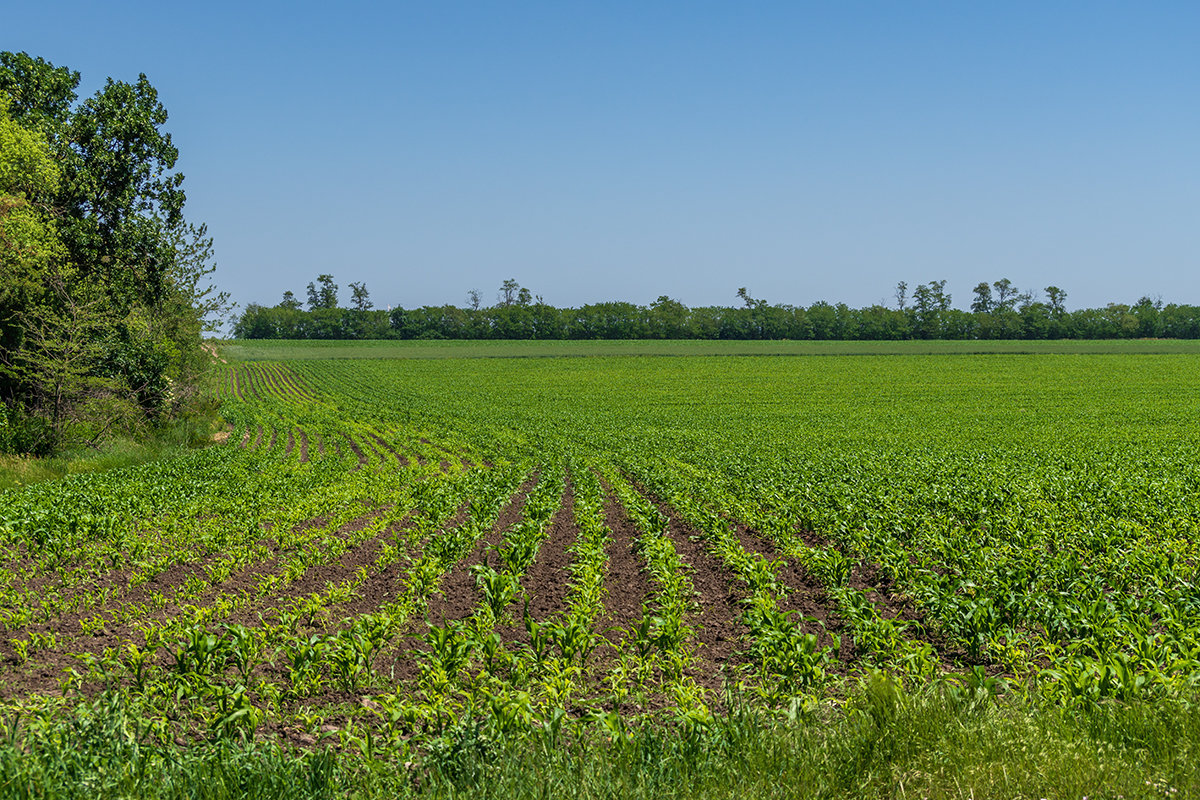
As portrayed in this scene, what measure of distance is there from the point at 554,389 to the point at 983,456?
136ft

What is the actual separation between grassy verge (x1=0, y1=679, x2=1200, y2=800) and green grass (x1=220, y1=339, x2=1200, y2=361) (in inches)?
3944

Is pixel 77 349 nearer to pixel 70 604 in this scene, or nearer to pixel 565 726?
pixel 70 604

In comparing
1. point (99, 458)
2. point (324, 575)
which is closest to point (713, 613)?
point (324, 575)

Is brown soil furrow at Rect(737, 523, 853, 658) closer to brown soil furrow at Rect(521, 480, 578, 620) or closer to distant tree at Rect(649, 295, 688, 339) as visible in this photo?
brown soil furrow at Rect(521, 480, 578, 620)

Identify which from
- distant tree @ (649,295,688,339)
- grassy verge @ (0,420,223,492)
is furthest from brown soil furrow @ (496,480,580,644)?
distant tree @ (649,295,688,339)

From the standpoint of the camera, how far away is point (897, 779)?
434 centimetres

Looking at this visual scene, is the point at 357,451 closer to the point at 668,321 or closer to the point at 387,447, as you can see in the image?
the point at 387,447

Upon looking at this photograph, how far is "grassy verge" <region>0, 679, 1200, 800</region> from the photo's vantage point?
14.0ft

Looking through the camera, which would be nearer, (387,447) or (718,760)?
(718,760)

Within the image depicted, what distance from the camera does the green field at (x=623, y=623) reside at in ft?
15.4

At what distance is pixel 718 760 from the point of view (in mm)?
4699

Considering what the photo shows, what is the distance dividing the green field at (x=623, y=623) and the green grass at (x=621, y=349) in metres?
88.0

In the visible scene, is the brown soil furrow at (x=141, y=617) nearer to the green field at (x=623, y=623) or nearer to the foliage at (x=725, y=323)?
the green field at (x=623, y=623)

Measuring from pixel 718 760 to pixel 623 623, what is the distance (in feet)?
13.7
